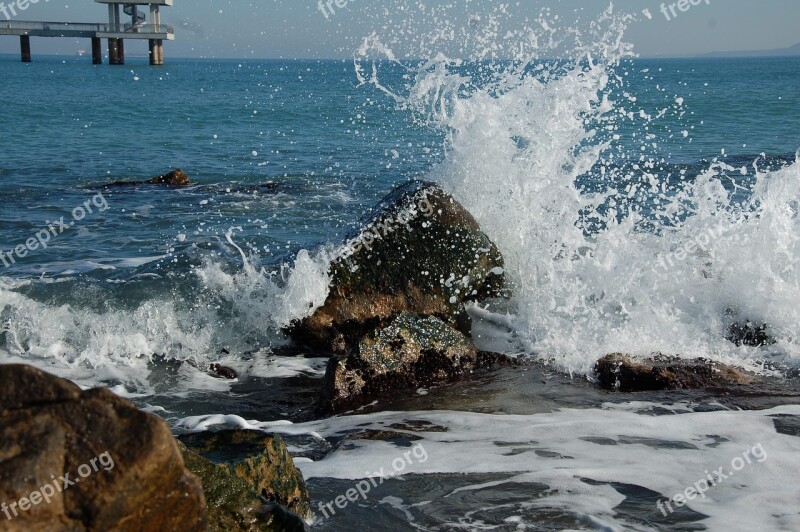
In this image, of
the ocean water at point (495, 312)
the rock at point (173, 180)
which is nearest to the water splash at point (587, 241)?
the ocean water at point (495, 312)

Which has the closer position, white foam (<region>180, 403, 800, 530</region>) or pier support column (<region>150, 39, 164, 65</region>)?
white foam (<region>180, 403, 800, 530</region>)

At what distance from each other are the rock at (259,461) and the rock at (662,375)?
272cm

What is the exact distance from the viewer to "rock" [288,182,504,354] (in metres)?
6.75

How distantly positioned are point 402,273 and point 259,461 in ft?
11.3

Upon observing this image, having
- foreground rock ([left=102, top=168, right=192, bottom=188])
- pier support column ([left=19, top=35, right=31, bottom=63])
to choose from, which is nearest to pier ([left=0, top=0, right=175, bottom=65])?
pier support column ([left=19, top=35, right=31, bottom=63])

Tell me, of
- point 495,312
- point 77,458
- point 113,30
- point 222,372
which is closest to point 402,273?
point 495,312

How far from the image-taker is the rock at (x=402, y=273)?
675 cm

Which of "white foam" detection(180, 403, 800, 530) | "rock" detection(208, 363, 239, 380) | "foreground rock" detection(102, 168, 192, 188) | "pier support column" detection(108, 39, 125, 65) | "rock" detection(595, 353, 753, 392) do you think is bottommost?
"rock" detection(208, 363, 239, 380)

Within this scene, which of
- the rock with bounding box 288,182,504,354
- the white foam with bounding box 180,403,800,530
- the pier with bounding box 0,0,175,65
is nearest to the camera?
the white foam with bounding box 180,403,800,530

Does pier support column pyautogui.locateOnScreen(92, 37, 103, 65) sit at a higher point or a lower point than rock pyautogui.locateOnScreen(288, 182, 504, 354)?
higher

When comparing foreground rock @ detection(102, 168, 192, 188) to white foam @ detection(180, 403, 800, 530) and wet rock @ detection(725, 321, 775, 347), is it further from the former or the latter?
wet rock @ detection(725, 321, 775, 347)

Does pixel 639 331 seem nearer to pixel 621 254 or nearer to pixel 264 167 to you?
pixel 621 254

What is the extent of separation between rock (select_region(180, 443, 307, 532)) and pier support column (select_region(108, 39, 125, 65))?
63.7 meters

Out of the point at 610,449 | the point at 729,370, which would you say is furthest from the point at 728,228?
the point at 610,449
